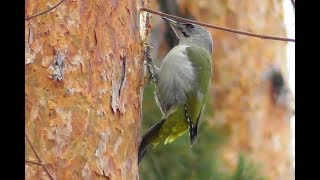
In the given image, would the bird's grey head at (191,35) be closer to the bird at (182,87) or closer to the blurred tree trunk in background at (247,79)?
the bird at (182,87)

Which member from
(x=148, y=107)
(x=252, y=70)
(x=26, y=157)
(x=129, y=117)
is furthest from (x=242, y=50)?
(x=26, y=157)

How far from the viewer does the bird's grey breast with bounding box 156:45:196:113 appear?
302cm

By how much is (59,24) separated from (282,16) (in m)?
2.47

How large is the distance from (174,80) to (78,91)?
3.38 feet

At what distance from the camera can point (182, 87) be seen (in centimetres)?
306

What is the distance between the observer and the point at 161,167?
3.51m

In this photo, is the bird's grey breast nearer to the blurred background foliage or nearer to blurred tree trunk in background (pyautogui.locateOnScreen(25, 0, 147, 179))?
blurred tree trunk in background (pyautogui.locateOnScreen(25, 0, 147, 179))

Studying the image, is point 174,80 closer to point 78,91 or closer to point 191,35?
point 191,35

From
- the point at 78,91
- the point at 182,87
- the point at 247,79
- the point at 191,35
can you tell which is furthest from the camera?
the point at 247,79

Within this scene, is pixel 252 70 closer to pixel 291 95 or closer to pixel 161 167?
pixel 291 95

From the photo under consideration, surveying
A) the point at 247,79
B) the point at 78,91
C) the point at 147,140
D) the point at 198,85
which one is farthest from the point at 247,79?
the point at 78,91

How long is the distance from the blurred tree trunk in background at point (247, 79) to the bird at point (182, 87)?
40.2 inches

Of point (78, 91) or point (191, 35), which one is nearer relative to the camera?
point (78, 91)
